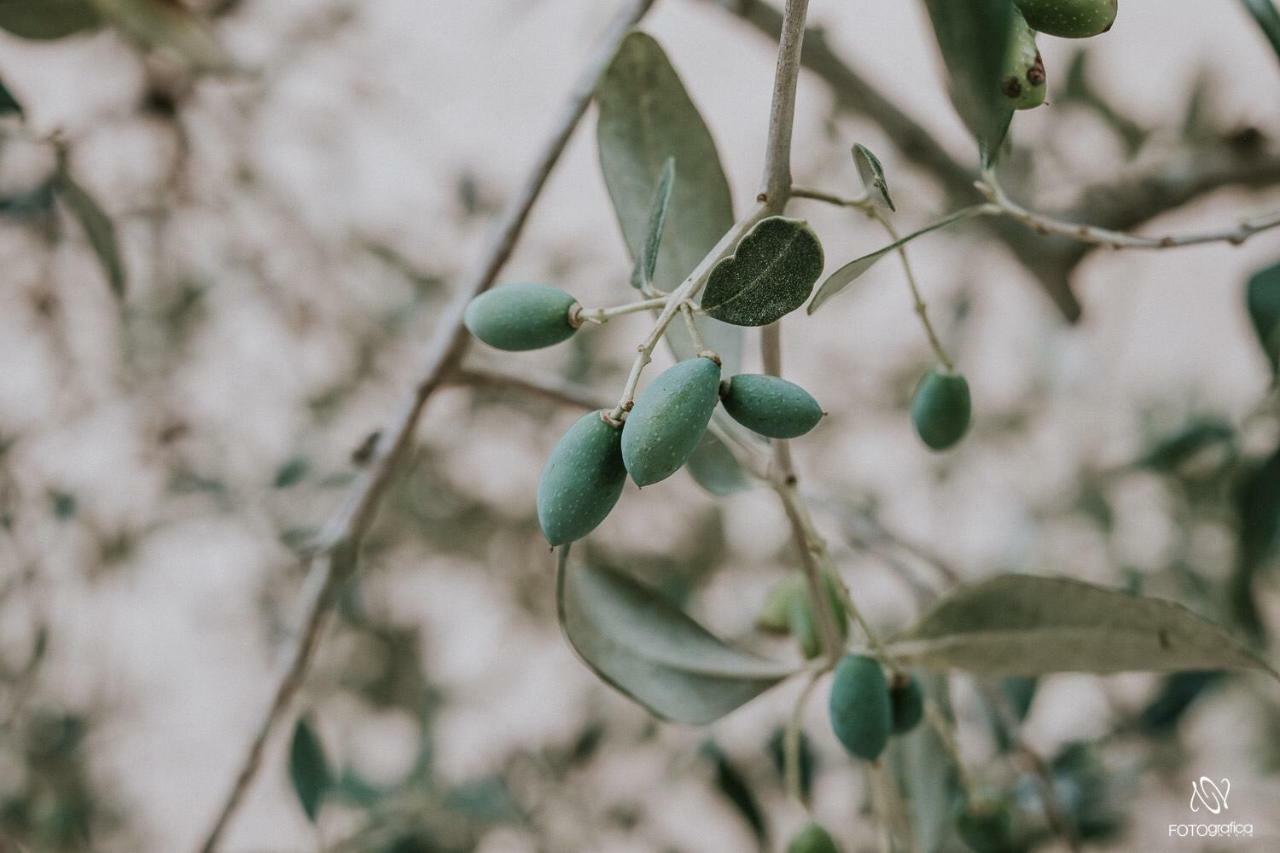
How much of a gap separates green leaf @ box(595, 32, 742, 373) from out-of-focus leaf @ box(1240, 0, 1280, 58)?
251 mm

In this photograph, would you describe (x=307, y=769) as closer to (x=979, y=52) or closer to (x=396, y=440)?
(x=396, y=440)

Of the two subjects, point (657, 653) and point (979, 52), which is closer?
point (979, 52)

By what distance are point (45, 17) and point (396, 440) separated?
0.30m

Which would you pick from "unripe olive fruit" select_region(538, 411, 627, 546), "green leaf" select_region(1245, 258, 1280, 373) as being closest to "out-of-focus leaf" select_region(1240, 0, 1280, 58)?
"green leaf" select_region(1245, 258, 1280, 373)

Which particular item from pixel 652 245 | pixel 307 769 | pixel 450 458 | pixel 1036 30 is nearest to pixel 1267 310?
pixel 1036 30

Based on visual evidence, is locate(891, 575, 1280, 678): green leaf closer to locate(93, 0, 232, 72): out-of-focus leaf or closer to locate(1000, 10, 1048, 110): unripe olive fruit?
locate(1000, 10, 1048, 110): unripe olive fruit

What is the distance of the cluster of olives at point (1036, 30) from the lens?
343 millimetres

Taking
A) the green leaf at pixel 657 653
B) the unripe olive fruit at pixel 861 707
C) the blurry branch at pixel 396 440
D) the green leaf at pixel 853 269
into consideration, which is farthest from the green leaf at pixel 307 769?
the green leaf at pixel 853 269

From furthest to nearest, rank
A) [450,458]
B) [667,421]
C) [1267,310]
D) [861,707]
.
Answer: [450,458]
[1267,310]
[861,707]
[667,421]

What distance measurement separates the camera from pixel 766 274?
1.04 ft

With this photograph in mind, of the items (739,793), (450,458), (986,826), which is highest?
(986,826)

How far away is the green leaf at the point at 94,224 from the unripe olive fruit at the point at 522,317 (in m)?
0.37

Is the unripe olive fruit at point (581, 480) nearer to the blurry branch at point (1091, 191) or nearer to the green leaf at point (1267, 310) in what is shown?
the green leaf at point (1267, 310)

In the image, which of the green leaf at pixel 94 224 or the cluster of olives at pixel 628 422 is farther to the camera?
the green leaf at pixel 94 224
